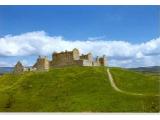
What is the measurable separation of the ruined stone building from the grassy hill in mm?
416

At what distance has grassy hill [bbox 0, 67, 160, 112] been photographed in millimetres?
60094

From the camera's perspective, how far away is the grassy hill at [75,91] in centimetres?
6009

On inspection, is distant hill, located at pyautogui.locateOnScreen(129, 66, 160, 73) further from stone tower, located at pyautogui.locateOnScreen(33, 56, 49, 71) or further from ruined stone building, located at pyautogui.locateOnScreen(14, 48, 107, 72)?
stone tower, located at pyautogui.locateOnScreen(33, 56, 49, 71)

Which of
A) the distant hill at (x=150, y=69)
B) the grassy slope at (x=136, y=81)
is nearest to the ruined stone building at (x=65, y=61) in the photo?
the grassy slope at (x=136, y=81)

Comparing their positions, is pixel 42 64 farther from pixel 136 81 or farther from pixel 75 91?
pixel 136 81

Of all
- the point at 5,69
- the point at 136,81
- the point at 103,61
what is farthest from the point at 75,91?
the point at 5,69

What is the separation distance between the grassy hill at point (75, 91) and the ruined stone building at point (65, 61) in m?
0.42

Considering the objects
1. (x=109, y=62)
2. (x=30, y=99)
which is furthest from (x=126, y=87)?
(x=30, y=99)

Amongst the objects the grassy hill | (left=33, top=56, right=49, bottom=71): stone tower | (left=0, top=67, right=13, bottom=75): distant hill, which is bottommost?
the grassy hill

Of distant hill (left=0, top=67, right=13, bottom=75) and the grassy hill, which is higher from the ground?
distant hill (left=0, top=67, right=13, bottom=75)

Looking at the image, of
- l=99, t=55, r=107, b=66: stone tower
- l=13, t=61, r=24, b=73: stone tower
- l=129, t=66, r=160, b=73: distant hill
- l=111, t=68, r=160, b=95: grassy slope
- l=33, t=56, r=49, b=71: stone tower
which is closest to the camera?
l=129, t=66, r=160, b=73: distant hill

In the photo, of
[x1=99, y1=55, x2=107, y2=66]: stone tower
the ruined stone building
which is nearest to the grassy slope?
[x1=99, y1=55, x2=107, y2=66]: stone tower
